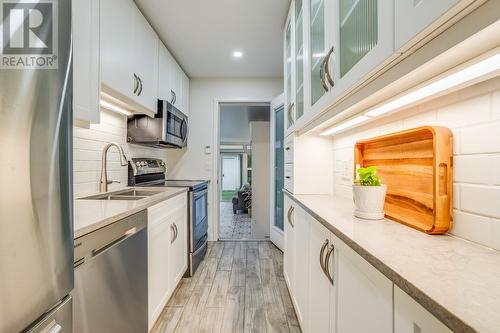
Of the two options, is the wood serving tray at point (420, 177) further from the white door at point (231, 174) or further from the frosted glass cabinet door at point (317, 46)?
the white door at point (231, 174)

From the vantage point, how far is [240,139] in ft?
29.6

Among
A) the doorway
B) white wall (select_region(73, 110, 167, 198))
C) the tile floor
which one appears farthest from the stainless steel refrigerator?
the tile floor

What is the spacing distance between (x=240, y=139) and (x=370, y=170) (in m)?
8.18

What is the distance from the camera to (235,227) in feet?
14.9

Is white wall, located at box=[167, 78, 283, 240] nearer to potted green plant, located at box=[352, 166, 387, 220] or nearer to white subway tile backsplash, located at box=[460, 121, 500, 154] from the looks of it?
potted green plant, located at box=[352, 166, 387, 220]

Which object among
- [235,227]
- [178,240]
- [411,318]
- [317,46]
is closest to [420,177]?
[411,318]

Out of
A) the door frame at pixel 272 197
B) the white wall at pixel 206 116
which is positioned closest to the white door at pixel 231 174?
the white wall at pixel 206 116

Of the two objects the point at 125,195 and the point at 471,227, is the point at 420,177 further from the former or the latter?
the point at 125,195

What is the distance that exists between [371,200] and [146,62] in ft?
6.95

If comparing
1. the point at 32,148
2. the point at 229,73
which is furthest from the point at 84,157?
the point at 229,73

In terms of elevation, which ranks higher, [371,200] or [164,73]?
[164,73]

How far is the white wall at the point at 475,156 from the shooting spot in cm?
66

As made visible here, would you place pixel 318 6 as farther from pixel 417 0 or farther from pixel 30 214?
pixel 30 214

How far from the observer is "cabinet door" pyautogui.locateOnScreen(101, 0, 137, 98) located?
1521 millimetres
